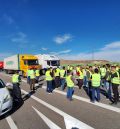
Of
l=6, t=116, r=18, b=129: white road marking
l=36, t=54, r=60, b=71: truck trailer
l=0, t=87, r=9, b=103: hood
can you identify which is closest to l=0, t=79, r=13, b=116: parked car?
l=0, t=87, r=9, b=103: hood

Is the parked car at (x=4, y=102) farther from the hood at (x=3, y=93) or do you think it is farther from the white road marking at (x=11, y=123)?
the white road marking at (x=11, y=123)

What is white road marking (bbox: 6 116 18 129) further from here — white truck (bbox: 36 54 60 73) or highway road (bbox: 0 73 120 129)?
white truck (bbox: 36 54 60 73)

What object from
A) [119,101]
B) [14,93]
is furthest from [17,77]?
[119,101]

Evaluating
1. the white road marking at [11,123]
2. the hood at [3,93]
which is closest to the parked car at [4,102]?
the hood at [3,93]

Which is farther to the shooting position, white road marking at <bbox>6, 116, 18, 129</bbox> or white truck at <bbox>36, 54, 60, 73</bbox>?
white truck at <bbox>36, 54, 60, 73</bbox>

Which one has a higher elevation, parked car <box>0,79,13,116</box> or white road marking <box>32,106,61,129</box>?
parked car <box>0,79,13,116</box>

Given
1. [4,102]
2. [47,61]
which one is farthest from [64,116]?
[47,61]

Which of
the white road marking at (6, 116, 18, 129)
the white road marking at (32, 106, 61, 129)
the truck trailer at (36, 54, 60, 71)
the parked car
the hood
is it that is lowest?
the white road marking at (6, 116, 18, 129)

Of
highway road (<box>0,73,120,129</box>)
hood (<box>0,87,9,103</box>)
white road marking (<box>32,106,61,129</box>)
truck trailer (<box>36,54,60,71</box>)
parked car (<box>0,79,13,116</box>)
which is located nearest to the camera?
white road marking (<box>32,106,61,129</box>)

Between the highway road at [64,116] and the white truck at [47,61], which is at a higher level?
the white truck at [47,61]

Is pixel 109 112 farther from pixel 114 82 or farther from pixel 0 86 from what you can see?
pixel 0 86

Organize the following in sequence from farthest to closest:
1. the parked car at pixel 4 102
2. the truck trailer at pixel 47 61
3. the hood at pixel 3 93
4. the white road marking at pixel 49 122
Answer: the truck trailer at pixel 47 61
the hood at pixel 3 93
the parked car at pixel 4 102
the white road marking at pixel 49 122

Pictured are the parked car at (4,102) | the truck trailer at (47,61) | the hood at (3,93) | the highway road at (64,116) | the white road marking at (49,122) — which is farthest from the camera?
the truck trailer at (47,61)

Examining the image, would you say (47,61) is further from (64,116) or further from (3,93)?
(64,116)
